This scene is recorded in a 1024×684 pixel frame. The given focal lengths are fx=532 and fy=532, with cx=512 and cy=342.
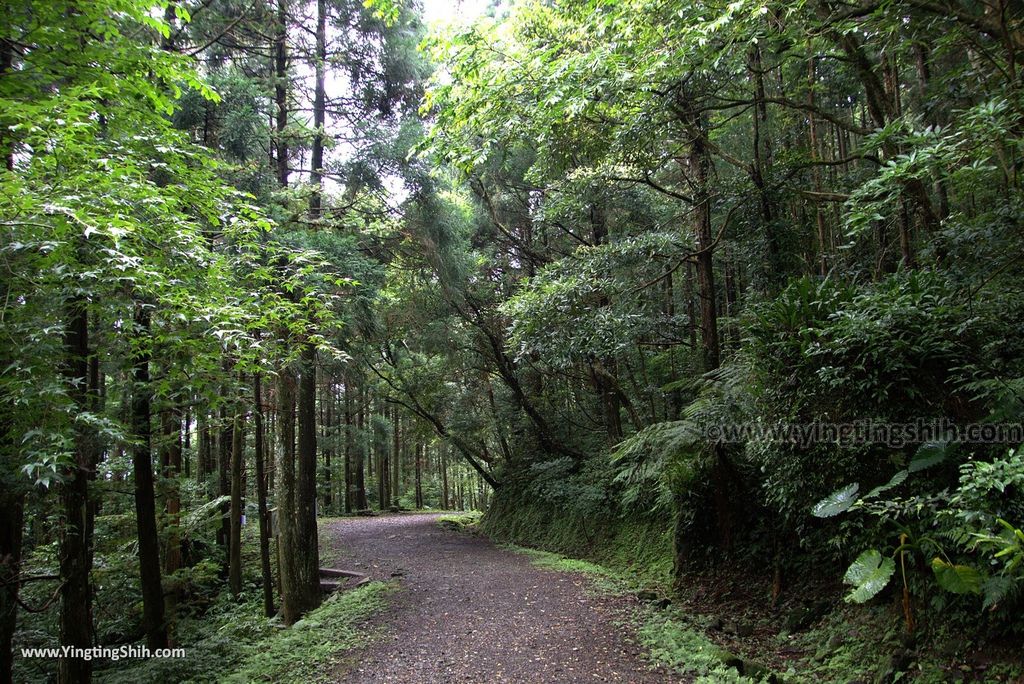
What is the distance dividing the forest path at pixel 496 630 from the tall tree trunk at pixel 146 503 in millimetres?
2625

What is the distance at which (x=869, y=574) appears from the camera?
14.0ft

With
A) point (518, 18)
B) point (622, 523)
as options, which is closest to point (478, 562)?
point (622, 523)

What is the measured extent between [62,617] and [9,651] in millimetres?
739

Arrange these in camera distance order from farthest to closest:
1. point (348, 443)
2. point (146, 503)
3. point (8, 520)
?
1. point (348, 443)
2. point (146, 503)
3. point (8, 520)

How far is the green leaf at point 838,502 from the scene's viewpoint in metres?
4.57

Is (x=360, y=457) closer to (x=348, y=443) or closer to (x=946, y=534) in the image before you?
(x=348, y=443)

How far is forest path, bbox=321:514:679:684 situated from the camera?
196 inches

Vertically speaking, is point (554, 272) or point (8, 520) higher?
point (554, 272)

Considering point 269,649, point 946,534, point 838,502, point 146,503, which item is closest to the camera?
point 946,534

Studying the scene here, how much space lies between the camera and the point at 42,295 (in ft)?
13.0

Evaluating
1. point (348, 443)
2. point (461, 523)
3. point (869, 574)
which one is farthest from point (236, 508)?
point (348, 443)
